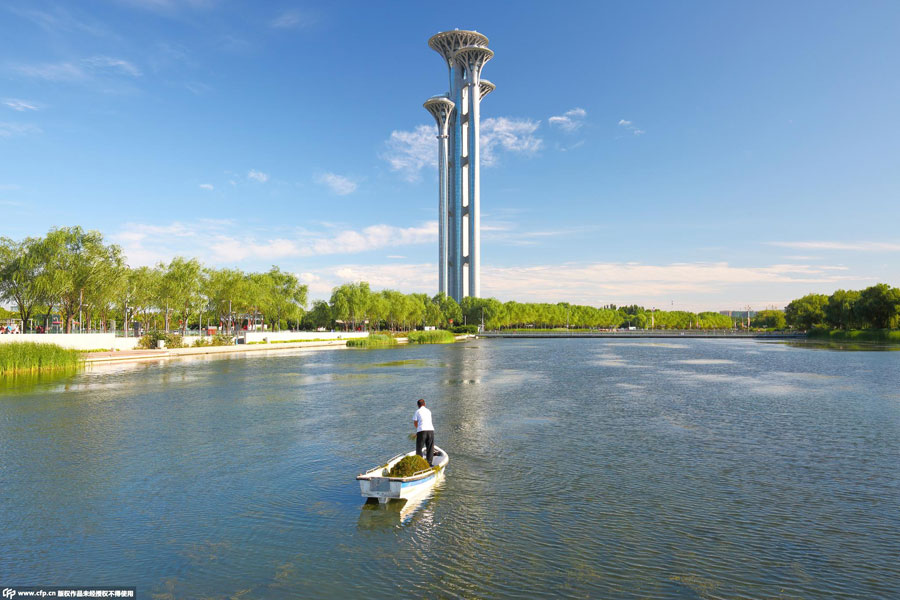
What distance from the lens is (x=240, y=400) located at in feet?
131

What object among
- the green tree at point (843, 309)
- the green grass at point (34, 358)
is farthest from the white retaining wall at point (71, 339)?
the green tree at point (843, 309)

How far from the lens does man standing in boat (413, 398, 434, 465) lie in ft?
64.6

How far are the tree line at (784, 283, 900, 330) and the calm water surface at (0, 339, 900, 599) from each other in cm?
12450

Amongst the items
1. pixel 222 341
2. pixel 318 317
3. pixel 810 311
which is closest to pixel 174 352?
pixel 222 341

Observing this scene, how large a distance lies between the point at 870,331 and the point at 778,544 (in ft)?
521

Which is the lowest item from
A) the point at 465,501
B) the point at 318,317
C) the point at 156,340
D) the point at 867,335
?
the point at 465,501

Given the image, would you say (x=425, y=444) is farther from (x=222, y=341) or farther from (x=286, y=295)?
(x=286, y=295)

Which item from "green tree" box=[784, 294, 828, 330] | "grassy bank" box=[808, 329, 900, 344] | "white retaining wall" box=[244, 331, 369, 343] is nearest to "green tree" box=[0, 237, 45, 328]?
"white retaining wall" box=[244, 331, 369, 343]

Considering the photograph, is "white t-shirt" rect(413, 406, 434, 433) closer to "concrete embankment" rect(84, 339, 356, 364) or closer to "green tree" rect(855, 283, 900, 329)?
"concrete embankment" rect(84, 339, 356, 364)

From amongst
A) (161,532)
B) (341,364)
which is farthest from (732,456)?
(341,364)

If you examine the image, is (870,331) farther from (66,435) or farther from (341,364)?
(66,435)

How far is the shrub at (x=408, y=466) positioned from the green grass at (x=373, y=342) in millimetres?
104331

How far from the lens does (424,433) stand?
64.8ft

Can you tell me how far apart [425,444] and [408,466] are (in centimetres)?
205
